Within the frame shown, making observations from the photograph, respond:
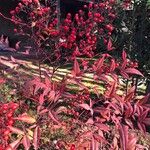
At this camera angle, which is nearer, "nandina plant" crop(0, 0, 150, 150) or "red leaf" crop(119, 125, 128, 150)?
"red leaf" crop(119, 125, 128, 150)

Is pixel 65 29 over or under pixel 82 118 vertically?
over

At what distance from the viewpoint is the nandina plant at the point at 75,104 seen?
111 inches

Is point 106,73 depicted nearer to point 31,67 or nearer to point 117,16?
point 117,16

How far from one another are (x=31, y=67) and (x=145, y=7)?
11.8ft

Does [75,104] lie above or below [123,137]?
below

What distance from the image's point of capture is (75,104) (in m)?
4.10

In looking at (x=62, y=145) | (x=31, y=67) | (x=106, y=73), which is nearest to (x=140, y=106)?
(x=106, y=73)

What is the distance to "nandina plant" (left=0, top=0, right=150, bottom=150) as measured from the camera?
2822mm

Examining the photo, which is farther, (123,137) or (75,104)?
(75,104)

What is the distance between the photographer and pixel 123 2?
620 cm

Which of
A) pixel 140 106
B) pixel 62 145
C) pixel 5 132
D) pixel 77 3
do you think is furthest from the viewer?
pixel 77 3

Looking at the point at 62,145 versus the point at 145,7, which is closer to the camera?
the point at 62,145

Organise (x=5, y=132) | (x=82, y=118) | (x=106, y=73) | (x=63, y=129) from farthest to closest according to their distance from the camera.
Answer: (x=82, y=118) < (x=63, y=129) < (x=106, y=73) < (x=5, y=132)

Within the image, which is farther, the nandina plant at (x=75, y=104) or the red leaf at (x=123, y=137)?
the nandina plant at (x=75, y=104)
